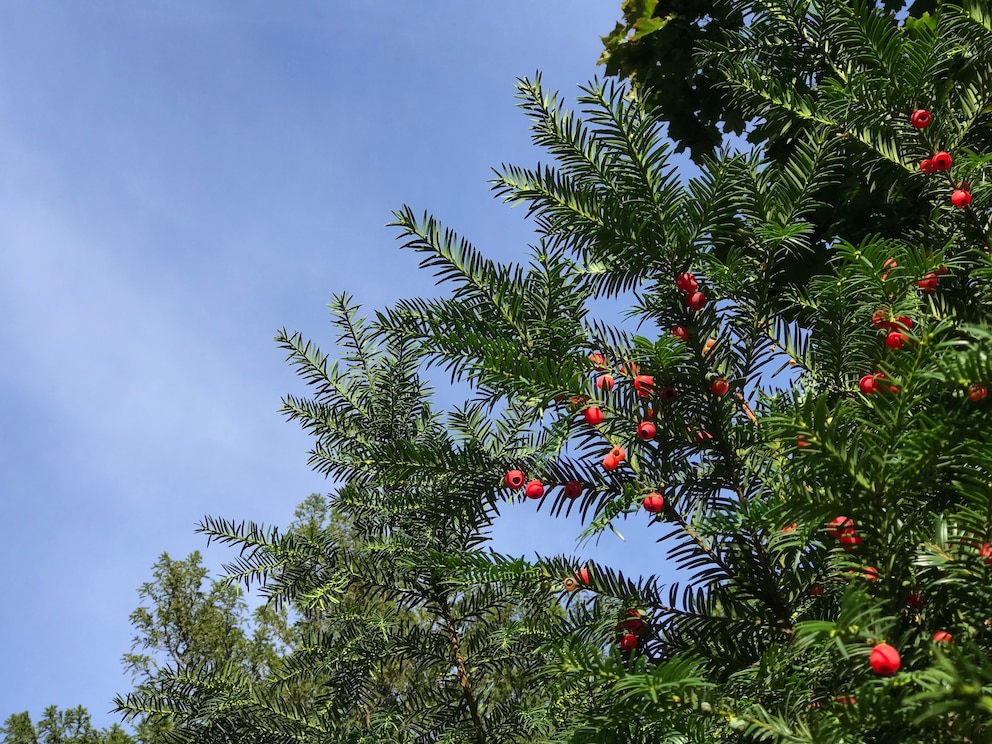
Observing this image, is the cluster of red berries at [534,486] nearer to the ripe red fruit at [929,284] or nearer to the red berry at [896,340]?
the red berry at [896,340]

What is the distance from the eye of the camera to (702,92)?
679 centimetres

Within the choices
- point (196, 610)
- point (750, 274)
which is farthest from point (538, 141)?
point (196, 610)

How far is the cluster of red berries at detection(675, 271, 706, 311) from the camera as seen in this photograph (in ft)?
9.36

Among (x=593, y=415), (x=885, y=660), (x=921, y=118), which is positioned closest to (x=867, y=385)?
(x=593, y=415)

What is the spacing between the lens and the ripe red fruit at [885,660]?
5.56 ft

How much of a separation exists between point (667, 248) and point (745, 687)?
4.89 feet

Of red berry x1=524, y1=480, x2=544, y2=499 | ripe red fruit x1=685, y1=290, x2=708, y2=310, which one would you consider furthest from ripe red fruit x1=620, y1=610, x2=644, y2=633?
ripe red fruit x1=685, y1=290, x2=708, y2=310

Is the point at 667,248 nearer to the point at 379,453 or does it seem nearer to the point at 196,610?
the point at 379,453

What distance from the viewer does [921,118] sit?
3250mm

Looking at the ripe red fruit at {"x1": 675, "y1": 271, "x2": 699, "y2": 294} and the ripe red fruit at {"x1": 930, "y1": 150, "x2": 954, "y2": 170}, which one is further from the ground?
the ripe red fruit at {"x1": 930, "y1": 150, "x2": 954, "y2": 170}

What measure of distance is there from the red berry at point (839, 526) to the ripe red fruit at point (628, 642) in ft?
2.38

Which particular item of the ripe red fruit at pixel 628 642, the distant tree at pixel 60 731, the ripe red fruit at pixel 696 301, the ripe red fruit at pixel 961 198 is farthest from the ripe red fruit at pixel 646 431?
the distant tree at pixel 60 731

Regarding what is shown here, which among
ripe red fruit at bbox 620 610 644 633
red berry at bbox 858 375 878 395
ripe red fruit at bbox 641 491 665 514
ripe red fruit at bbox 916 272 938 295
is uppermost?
ripe red fruit at bbox 916 272 938 295

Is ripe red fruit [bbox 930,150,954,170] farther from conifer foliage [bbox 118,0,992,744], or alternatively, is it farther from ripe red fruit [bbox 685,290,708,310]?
ripe red fruit [bbox 685,290,708,310]
